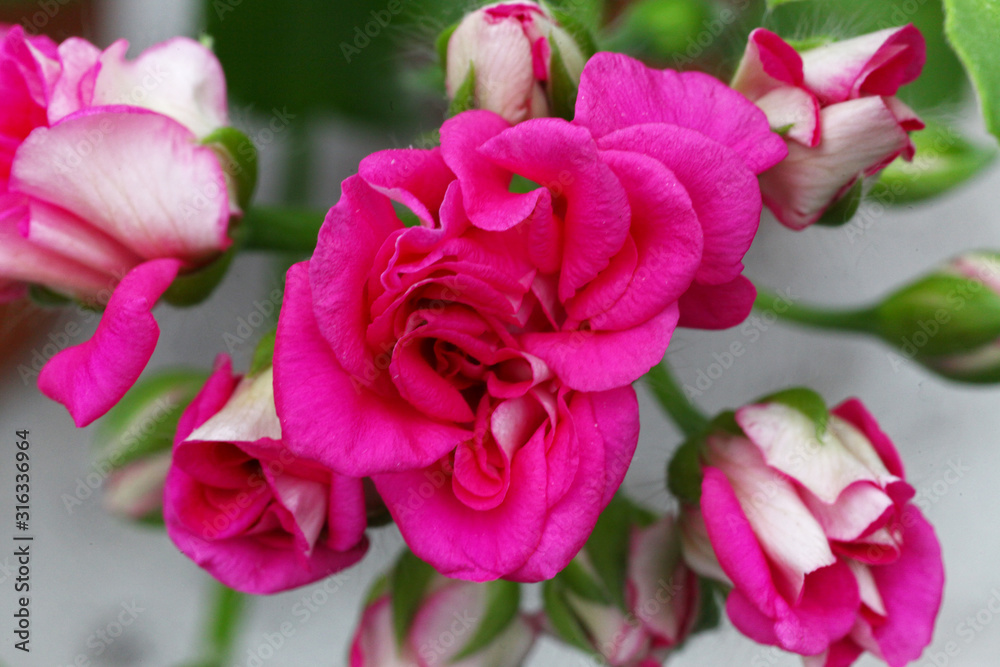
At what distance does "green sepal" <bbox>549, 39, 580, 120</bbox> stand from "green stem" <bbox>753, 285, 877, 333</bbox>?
137mm

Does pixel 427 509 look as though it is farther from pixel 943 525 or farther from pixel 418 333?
pixel 943 525

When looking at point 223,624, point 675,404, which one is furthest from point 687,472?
point 223,624

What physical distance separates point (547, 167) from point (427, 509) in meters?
0.09

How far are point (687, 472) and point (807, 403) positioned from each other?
0.16 feet

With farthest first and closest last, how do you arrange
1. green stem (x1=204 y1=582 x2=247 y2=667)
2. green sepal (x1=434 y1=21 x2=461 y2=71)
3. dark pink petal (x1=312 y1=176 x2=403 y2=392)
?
1. green stem (x1=204 y1=582 x2=247 y2=667)
2. green sepal (x1=434 y1=21 x2=461 y2=71)
3. dark pink petal (x1=312 y1=176 x2=403 y2=392)

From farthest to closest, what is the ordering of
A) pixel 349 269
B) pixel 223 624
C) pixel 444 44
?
pixel 223 624
pixel 444 44
pixel 349 269

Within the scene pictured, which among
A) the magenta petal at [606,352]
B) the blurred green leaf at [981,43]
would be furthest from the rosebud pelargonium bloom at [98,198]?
the blurred green leaf at [981,43]

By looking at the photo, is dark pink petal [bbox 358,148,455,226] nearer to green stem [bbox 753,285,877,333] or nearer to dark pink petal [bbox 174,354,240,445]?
dark pink petal [bbox 174,354,240,445]

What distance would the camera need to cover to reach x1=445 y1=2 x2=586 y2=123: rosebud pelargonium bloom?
26cm

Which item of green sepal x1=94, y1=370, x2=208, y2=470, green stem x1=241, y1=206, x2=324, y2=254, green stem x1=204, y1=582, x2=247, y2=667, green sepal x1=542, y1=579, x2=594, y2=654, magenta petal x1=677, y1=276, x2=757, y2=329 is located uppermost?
magenta petal x1=677, y1=276, x2=757, y2=329

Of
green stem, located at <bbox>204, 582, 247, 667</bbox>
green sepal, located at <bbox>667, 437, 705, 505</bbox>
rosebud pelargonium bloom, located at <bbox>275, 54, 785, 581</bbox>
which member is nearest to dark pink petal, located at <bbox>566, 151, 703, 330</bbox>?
rosebud pelargonium bloom, located at <bbox>275, 54, 785, 581</bbox>

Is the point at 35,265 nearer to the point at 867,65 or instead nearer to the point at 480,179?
the point at 480,179

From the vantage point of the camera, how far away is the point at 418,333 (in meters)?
0.20

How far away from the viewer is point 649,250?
0.69 ft
